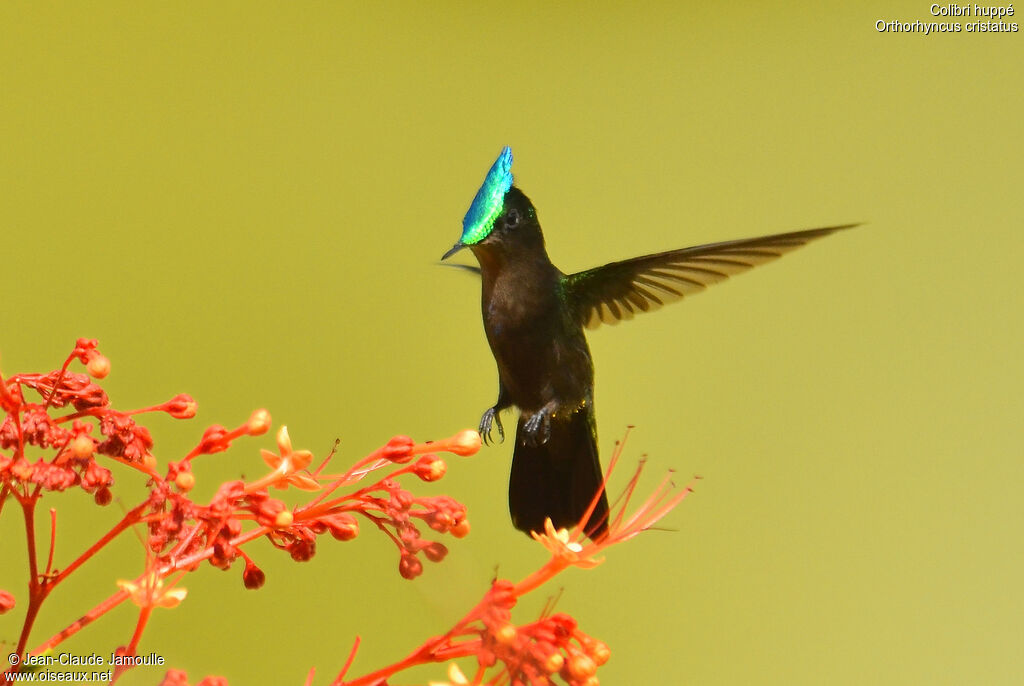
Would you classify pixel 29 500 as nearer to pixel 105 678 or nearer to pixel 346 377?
pixel 105 678

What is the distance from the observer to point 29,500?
0.70 m

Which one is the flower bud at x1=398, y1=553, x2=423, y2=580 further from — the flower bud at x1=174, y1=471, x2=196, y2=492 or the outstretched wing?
the outstretched wing

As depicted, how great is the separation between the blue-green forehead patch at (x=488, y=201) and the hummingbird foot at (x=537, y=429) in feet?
0.96

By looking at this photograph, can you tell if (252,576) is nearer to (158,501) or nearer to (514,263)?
(158,501)

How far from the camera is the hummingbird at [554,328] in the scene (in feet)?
3.72

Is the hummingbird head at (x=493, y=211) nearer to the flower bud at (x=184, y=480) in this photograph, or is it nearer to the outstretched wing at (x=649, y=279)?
the outstretched wing at (x=649, y=279)

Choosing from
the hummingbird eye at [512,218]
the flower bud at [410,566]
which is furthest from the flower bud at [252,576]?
the hummingbird eye at [512,218]

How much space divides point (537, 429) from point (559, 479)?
67 mm

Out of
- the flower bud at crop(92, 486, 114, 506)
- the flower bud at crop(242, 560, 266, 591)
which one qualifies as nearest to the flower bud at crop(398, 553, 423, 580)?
the flower bud at crop(242, 560, 266, 591)

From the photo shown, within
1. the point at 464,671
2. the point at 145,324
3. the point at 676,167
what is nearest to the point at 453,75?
the point at 676,167

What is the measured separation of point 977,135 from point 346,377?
1.68 meters

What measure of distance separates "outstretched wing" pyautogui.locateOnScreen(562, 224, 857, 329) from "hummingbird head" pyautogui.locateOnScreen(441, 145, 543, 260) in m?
0.17

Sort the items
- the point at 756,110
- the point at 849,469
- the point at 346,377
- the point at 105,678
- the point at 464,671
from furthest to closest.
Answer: the point at 756,110, the point at 849,469, the point at 346,377, the point at 464,671, the point at 105,678

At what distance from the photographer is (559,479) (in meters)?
1.26
